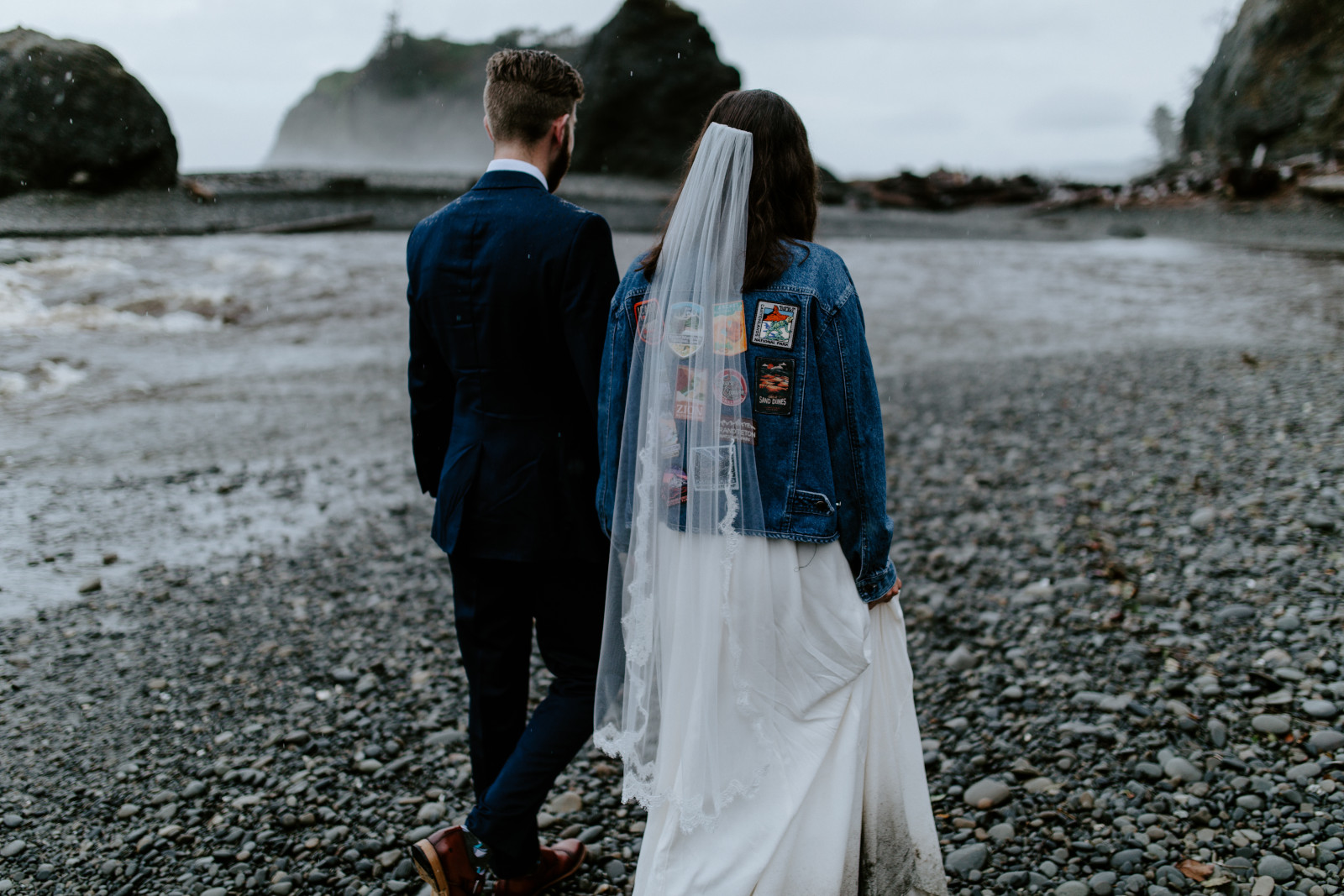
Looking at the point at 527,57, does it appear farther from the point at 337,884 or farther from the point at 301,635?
the point at 301,635

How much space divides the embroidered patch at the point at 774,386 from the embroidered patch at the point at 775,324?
0.15 ft

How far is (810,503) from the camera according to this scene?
2.15m

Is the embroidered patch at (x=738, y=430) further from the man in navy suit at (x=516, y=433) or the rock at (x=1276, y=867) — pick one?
the rock at (x=1276, y=867)

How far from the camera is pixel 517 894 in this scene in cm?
281

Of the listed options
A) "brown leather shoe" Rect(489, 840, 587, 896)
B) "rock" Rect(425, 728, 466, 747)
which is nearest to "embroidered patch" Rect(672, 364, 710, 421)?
"brown leather shoe" Rect(489, 840, 587, 896)

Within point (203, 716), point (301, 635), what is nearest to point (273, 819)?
point (203, 716)

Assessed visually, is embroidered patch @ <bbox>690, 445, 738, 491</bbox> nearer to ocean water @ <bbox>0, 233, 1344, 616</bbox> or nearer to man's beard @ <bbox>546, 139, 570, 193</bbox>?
man's beard @ <bbox>546, 139, 570, 193</bbox>

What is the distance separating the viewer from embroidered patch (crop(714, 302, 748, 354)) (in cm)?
211

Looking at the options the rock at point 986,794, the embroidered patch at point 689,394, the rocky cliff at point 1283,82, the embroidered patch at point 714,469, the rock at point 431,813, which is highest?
the rocky cliff at point 1283,82

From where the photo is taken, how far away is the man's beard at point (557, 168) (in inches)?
101

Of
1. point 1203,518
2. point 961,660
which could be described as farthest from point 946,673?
point 1203,518

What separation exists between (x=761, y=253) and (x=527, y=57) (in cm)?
96

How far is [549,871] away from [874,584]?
1641mm

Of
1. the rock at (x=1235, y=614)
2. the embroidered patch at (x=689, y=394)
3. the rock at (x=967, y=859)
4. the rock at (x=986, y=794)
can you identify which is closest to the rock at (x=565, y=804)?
the rock at (x=967, y=859)
